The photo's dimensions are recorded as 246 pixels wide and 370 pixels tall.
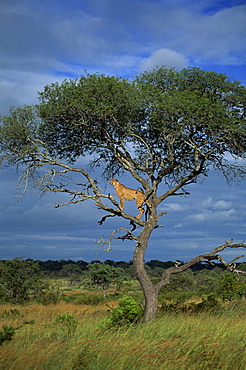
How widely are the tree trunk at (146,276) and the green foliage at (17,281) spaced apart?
12.9m

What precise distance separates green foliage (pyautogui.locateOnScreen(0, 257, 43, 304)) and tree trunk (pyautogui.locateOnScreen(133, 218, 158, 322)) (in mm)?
12918

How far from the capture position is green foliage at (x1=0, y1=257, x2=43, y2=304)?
85.8 ft

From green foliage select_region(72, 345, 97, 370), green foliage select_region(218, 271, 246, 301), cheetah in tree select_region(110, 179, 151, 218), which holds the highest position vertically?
cheetah in tree select_region(110, 179, 151, 218)

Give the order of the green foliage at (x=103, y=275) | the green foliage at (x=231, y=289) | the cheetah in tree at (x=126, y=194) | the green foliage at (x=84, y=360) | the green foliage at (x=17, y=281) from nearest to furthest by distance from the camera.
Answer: the green foliage at (x=84, y=360), the cheetah in tree at (x=126, y=194), the green foliage at (x=231, y=289), the green foliage at (x=17, y=281), the green foliage at (x=103, y=275)

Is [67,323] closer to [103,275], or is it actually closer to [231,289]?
[231,289]

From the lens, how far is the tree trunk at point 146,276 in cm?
1526

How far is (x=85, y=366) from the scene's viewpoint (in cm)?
733

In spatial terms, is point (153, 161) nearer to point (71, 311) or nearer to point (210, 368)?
point (71, 311)

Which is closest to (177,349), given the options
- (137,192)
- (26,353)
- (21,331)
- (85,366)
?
(85,366)

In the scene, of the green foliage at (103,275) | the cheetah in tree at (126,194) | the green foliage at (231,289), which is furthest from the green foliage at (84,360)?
the green foliage at (103,275)

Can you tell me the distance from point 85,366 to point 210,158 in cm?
1257

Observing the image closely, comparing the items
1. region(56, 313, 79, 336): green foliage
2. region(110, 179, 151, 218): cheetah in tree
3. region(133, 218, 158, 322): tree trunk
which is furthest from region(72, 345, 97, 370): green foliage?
region(110, 179, 151, 218): cheetah in tree

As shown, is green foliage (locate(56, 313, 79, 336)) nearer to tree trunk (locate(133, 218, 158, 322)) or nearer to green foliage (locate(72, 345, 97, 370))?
tree trunk (locate(133, 218, 158, 322))

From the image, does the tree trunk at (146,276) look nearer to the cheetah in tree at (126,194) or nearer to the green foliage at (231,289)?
the cheetah in tree at (126,194)
